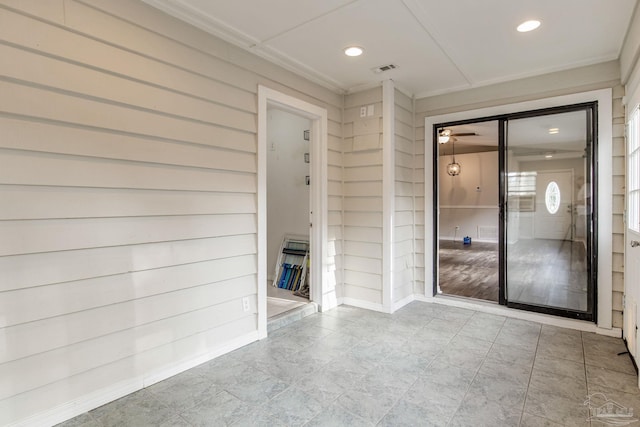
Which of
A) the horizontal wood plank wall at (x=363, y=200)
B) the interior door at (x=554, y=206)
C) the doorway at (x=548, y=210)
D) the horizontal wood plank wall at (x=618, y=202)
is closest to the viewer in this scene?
the horizontal wood plank wall at (x=618, y=202)

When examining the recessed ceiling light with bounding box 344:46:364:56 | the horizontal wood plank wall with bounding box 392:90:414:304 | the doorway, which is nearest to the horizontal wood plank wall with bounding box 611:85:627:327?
the doorway

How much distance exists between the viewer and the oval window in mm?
3482

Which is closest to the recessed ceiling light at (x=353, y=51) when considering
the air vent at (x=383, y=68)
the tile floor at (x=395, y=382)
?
the air vent at (x=383, y=68)

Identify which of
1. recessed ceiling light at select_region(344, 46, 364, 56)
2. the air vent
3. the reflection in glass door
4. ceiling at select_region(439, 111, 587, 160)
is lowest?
the reflection in glass door

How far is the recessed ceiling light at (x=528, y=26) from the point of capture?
2.54 m

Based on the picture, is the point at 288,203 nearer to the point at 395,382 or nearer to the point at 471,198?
the point at 395,382

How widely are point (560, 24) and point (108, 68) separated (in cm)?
320

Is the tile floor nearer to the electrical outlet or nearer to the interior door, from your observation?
the interior door

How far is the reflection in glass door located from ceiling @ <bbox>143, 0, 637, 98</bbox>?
0.62m

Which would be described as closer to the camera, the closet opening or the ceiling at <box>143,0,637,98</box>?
the ceiling at <box>143,0,637,98</box>

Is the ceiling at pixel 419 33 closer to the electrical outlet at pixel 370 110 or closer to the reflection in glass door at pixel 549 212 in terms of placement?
the electrical outlet at pixel 370 110

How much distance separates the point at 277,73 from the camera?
3.16 m

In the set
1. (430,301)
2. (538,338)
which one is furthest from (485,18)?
(430,301)

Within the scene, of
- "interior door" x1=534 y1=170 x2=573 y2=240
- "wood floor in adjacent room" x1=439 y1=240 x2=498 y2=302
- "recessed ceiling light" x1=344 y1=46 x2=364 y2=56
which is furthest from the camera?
"wood floor in adjacent room" x1=439 y1=240 x2=498 y2=302
